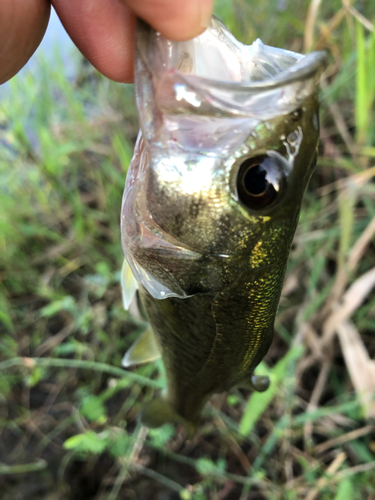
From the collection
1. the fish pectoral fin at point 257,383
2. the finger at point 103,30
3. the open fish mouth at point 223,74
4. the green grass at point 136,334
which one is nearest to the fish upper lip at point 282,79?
the open fish mouth at point 223,74

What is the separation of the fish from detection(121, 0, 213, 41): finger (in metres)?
0.02

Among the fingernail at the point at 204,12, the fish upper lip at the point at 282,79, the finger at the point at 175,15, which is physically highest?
the fingernail at the point at 204,12

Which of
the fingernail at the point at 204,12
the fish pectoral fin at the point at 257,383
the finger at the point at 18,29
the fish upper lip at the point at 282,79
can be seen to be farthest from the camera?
the fish pectoral fin at the point at 257,383

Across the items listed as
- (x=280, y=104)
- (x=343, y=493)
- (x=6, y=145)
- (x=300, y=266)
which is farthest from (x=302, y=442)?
(x=6, y=145)

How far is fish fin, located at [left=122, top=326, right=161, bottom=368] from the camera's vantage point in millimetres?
1275

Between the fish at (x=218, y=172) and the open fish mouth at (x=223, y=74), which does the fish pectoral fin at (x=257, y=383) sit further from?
the open fish mouth at (x=223, y=74)

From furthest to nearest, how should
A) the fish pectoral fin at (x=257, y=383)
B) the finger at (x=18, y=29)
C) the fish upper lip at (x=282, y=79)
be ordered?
the fish pectoral fin at (x=257, y=383), the finger at (x=18, y=29), the fish upper lip at (x=282, y=79)

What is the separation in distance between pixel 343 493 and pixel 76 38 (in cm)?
196

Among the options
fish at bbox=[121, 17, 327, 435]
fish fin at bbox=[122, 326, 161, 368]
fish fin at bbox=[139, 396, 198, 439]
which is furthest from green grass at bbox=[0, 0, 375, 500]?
fish at bbox=[121, 17, 327, 435]

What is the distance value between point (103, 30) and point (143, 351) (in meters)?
1.09

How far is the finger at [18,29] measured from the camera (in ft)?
3.17

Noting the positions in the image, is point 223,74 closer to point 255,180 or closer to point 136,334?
point 255,180

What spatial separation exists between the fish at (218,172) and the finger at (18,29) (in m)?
0.47

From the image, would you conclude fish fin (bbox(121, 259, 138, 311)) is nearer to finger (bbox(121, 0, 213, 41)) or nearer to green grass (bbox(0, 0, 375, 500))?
finger (bbox(121, 0, 213, 41))
